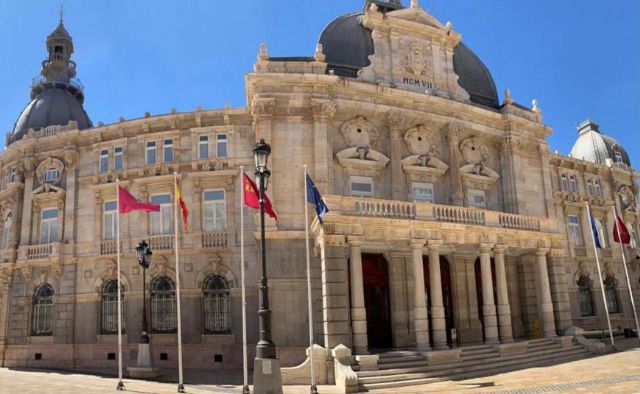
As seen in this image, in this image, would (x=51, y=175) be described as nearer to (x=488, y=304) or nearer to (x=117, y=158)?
(x=117, y=158)

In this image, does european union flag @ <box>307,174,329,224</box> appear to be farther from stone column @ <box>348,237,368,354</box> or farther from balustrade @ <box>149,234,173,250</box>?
balustrade @ <box>149,234,173,250</box>

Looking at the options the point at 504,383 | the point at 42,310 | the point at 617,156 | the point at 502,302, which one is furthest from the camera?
the point at 617,156

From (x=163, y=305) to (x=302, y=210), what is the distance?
9.83m

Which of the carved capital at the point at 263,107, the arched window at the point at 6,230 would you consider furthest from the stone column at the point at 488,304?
the arched window at the point at 6,230

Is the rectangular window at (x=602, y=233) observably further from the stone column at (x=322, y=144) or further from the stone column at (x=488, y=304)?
the stone column at (x=322, y=144)

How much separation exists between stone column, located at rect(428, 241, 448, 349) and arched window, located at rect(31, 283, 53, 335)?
864 inches

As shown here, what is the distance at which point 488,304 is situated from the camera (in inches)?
1027

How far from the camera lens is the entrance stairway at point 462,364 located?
68.2 feet

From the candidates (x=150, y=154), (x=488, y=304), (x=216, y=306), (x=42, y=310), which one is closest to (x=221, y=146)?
(x=150, y=154)

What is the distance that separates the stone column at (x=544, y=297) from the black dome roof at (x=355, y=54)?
11.4 m

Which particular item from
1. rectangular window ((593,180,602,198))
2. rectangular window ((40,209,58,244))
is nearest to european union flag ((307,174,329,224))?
rectangular window ((40,209,58,244))

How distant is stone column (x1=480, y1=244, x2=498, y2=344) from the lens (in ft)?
84.3

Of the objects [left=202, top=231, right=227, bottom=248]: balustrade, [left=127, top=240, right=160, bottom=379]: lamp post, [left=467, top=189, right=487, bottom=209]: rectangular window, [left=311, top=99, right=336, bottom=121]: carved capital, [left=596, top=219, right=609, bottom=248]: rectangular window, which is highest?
[left=311, top=99, right=336, bottom=121]: carved capital

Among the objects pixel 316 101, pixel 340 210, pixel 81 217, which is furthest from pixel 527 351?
pixel 81 217
